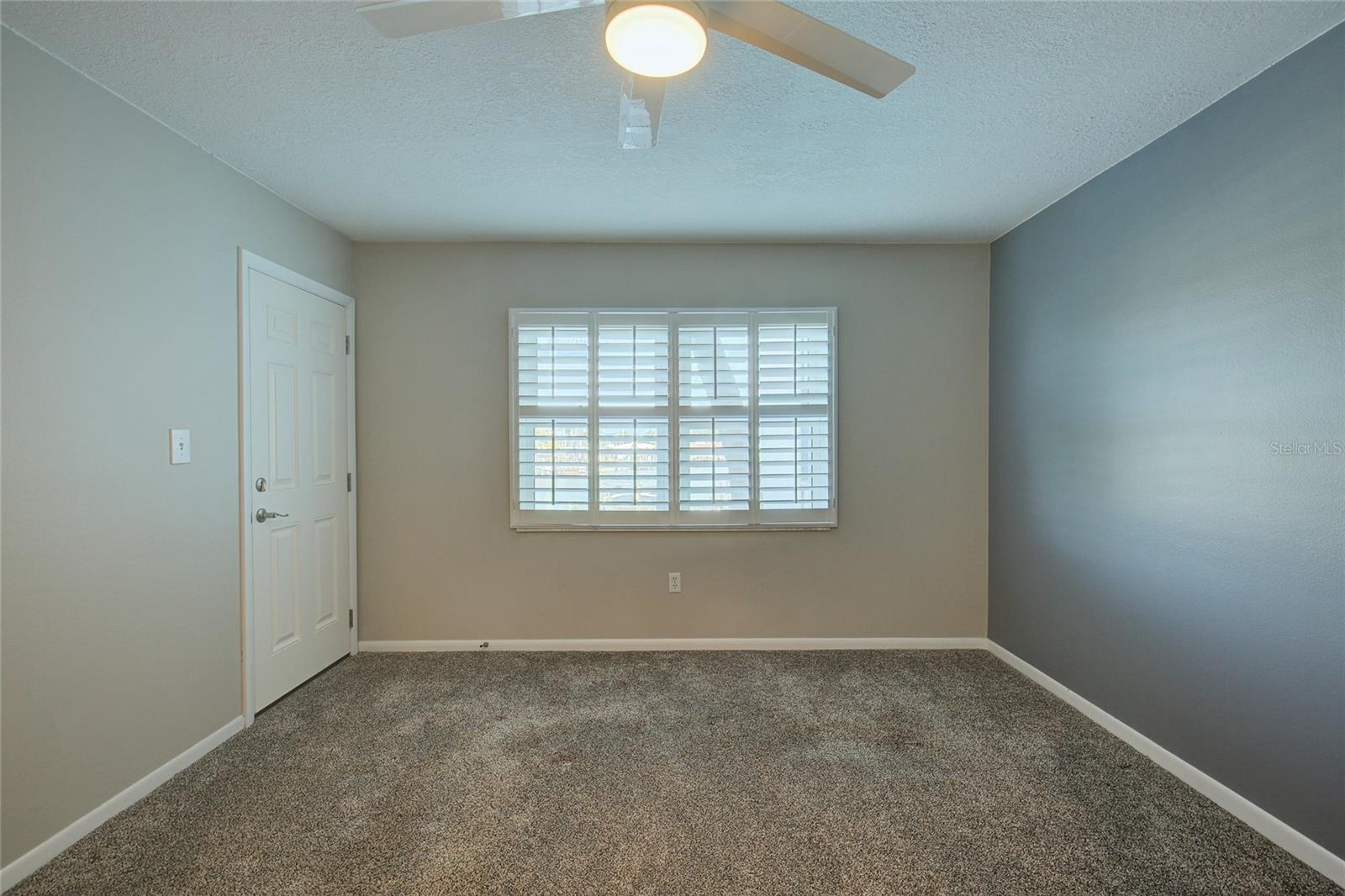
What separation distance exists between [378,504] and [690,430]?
6.24 ft

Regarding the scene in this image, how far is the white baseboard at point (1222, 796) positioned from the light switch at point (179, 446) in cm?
394

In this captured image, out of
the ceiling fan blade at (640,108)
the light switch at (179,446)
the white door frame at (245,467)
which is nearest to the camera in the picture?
the ceiling fan blade at (640,108)

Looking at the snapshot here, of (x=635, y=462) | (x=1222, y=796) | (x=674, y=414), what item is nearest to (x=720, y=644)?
(x=635, y=462)

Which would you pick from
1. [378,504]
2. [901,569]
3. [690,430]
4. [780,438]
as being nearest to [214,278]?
[378,504]

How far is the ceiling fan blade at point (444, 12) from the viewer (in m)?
1.21

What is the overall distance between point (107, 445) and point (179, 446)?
28 centimetres

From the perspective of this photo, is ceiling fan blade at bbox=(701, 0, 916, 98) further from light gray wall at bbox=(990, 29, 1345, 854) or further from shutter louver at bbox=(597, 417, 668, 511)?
shutter louver at bbox=(597, 417, 668, 511)

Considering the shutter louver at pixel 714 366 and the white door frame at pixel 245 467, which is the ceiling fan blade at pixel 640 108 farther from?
the white door frame at pixel 245 467

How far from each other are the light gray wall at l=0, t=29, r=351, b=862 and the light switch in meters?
0.03

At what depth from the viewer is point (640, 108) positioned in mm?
1555

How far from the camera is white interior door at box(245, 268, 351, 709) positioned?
8.76ft

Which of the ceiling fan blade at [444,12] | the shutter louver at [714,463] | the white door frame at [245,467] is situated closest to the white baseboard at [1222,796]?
the shutter louver at [714,463]

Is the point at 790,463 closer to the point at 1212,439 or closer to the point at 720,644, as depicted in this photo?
the point at 720,644

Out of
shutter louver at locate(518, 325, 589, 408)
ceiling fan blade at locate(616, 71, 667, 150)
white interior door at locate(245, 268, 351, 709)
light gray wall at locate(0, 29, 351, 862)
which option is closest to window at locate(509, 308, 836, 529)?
shutter louver at locate(518, 325, 589, 408)
